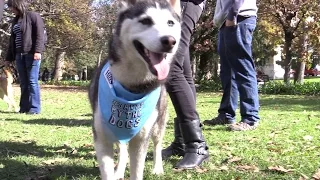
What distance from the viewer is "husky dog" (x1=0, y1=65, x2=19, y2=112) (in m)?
9.16

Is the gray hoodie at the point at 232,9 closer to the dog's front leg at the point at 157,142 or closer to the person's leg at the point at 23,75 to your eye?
the dog's front leg at the point at 157,142

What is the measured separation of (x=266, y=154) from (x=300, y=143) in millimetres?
760

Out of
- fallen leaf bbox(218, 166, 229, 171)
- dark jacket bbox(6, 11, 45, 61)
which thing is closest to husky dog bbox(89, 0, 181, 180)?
fallen leaf bbox(218, 166, 229, 171)

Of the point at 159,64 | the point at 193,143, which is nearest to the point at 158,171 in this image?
the point at 193,143

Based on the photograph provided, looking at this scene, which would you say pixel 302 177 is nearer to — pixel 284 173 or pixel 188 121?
pixel 284 173

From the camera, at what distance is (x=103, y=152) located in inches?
102

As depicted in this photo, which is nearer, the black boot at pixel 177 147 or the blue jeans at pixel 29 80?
the black boot at pixel 177 147

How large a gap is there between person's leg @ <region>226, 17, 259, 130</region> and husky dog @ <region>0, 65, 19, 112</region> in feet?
19.5

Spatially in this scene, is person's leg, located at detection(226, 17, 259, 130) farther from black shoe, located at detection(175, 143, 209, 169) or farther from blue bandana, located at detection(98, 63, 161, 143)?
blue bandana, located at detection(98, 63, 161, 143)

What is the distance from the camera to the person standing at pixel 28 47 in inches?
290

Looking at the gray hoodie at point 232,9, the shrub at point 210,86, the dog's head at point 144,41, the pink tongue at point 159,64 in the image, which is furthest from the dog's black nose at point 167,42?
the shrub at point 210,86

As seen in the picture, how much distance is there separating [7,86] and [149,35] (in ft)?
25.9

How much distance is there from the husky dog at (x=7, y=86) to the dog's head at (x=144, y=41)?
23.6ft

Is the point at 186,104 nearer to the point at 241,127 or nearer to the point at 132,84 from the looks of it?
the point at 132,84
